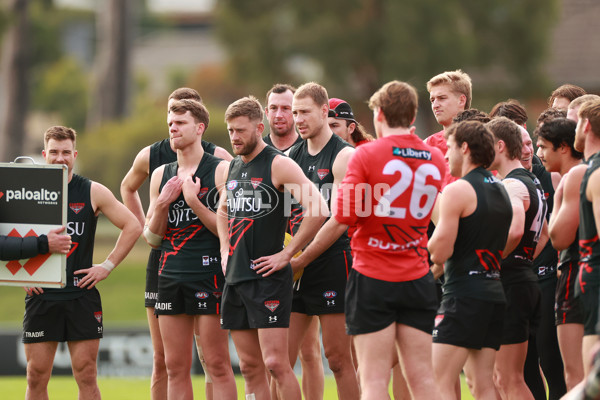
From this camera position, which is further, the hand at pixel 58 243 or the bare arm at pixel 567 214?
the hand at pixel 58 243

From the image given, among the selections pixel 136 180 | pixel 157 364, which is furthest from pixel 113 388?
pixel 136 180

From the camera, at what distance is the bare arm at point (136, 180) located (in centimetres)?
814

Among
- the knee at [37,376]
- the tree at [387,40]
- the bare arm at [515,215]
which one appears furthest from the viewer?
the tree at [387,40]

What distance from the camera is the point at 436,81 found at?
769cm

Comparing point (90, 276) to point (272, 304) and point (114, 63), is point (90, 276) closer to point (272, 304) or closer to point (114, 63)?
point (272, 304)

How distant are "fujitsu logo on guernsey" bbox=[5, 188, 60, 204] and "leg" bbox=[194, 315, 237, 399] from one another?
149cm

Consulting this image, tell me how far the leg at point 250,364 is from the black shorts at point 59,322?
1436 millimetres

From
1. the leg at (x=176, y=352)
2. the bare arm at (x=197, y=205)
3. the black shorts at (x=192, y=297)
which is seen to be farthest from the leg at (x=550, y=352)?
the leg at (x=176, y=352)

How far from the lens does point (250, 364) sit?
263 inches

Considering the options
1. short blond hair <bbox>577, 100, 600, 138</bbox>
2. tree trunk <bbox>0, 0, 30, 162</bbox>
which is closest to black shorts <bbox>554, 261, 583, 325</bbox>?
short blond hair <bbox>577, 100, 600, 138</bbox>

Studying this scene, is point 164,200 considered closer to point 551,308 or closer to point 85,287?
point 85,287

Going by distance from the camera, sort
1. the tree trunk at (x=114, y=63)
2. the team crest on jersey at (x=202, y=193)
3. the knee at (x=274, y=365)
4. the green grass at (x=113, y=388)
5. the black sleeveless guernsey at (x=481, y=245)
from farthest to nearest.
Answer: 1. the tree trunk at (x=114, y=63)
2. the green grass at (x=113, y=388)
3. the team crest on jersey at (x=202, y=193)
4. the knee at (x=274, y=365)
5. the black sleeveless guernsey at (x=481, y=245)

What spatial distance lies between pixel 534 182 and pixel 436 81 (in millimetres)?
1408

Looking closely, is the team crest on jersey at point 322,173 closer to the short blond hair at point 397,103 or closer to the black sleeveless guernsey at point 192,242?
the black sleeveless guernsey at point 192,242
